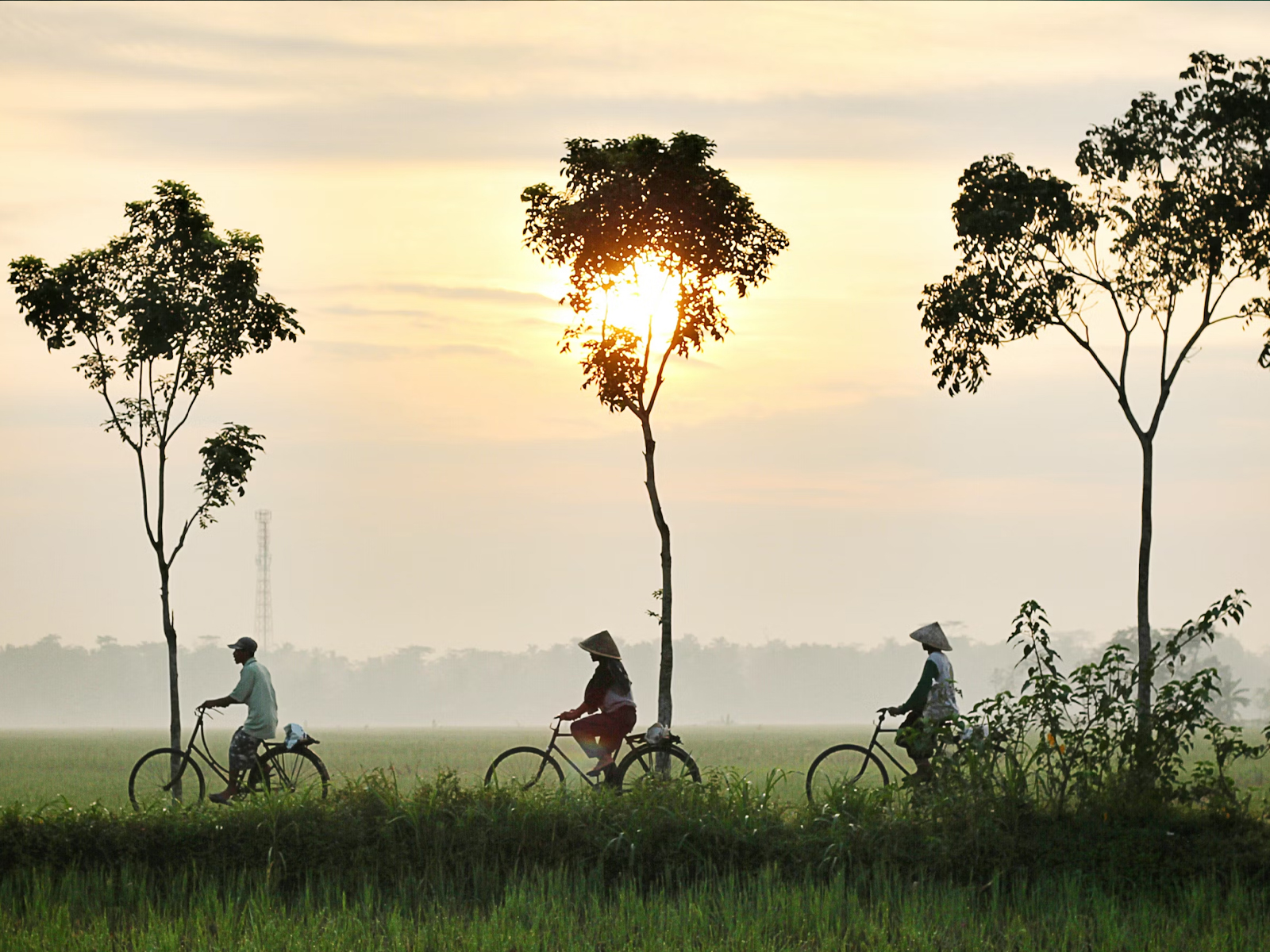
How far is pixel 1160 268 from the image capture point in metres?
25.0

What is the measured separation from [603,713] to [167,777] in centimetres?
672

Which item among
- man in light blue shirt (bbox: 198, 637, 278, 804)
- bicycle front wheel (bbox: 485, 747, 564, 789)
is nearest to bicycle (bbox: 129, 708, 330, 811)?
man in light blue shirt (bbox: 198, 637, 278, 804)

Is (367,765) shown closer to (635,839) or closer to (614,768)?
(614,768)

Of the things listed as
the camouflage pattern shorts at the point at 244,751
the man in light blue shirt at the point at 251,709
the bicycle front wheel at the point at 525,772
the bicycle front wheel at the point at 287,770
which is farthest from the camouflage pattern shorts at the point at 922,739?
the camouflage pattern shorts at the point at 244,751

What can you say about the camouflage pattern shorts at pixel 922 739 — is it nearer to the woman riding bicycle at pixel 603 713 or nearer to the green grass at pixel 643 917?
the green grass at pixel 643 917

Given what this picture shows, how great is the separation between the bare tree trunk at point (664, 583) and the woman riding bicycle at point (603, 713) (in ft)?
13.9

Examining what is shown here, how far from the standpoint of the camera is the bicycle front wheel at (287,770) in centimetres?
1816

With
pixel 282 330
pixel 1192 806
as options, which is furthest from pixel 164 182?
pixel 1192 806

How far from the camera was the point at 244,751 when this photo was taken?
18.5 meters

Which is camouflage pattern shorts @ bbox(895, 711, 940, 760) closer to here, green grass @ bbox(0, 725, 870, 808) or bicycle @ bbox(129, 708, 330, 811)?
green grass @ bbox(0, 725, 870, 808)

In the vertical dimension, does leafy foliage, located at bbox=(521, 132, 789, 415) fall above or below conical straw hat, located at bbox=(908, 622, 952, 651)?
above

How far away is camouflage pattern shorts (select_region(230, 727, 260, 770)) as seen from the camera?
18422 millimetres

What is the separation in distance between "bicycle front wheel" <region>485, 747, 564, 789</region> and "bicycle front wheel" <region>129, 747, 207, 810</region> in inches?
157

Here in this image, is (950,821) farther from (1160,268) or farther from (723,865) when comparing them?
(1160,268)
